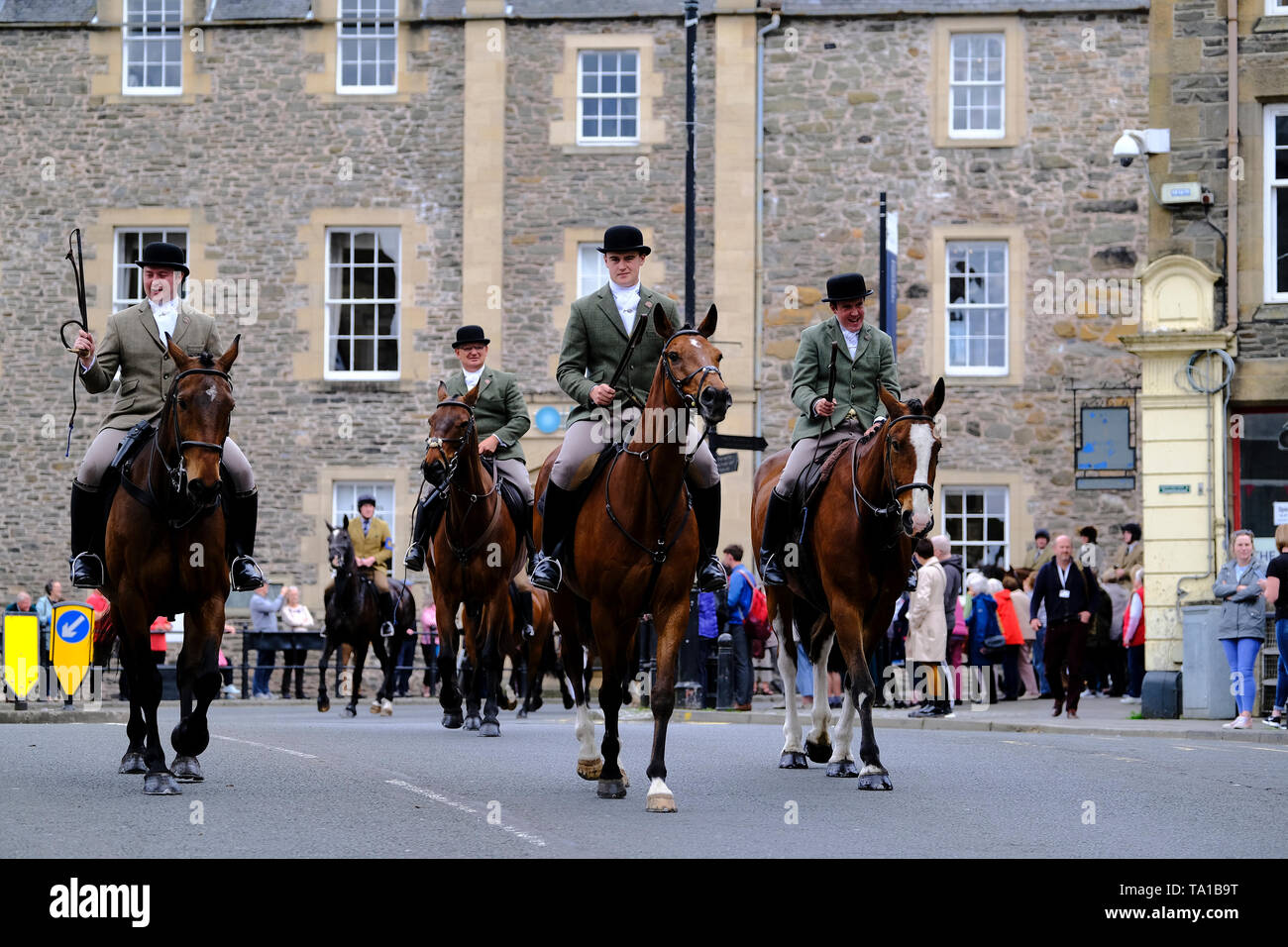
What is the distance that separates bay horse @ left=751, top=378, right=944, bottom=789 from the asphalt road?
378 mm

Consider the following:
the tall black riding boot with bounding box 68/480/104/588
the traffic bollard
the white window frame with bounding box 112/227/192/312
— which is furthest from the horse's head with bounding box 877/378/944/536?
the white window frame with bounding box 112/227/192/312

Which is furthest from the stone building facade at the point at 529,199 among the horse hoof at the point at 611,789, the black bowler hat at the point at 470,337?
the horse hoof at the point at 611,789

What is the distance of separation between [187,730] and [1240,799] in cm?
641

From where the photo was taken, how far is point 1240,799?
12555mm

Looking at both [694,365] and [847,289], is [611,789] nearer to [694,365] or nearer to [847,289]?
[694,365]

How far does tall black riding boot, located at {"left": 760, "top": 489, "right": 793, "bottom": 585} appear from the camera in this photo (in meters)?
14.4

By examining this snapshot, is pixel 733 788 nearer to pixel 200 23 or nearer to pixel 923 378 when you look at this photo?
pixel 923 378

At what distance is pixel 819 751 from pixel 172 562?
4937 millimetres

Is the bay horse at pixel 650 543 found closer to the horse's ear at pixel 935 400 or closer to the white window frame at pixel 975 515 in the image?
the horse's ear at pixel 935 400

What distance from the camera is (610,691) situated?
39.1ft

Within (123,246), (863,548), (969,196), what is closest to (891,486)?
(863,548)
